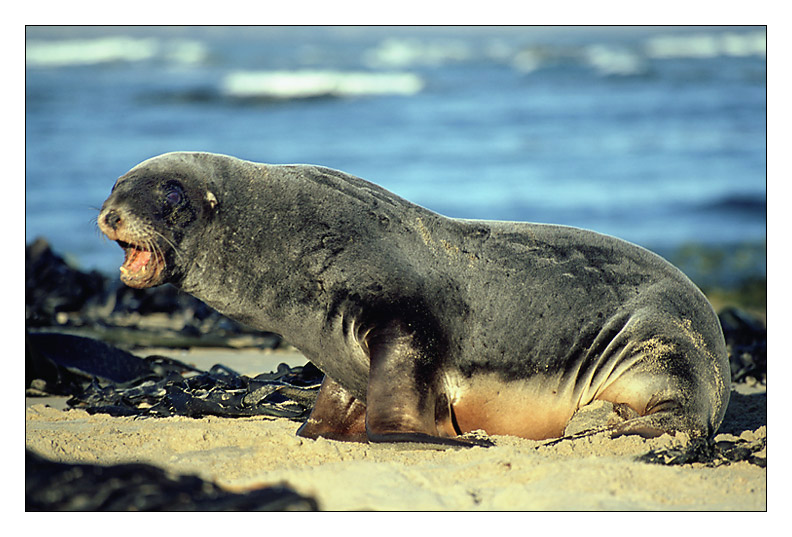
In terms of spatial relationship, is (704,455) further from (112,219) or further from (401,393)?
(112,219)

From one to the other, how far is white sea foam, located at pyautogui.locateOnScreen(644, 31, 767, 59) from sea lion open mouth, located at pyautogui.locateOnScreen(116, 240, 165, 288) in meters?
26.0

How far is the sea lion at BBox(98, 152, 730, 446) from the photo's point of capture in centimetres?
442

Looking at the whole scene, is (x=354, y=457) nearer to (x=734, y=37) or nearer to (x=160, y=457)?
(x=160, y=457)

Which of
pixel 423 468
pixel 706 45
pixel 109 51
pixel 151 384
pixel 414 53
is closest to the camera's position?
pixel 423 468

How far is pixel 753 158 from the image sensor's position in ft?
67.2

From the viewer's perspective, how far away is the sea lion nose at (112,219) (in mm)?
4410

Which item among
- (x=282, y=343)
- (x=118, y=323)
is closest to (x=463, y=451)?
(x=282, y=343)

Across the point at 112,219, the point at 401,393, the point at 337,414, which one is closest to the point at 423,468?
the point at 401,393

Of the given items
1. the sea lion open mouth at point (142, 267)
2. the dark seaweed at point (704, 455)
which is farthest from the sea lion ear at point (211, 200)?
the dark seaweed at point (704, 455)

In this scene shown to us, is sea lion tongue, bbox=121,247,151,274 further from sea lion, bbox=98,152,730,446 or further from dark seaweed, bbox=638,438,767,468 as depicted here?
dark seaweed, bbox=638,438,767,468

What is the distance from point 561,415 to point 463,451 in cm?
82

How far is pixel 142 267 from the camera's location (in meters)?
4.48

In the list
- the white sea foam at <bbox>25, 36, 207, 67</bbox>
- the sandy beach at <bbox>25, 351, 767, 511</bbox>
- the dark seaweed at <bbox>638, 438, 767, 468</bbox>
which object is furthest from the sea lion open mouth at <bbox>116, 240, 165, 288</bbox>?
the white sea foam at <bbox>25, 36, 207, 67</bbox>

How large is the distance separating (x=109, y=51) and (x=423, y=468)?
94.5ft
